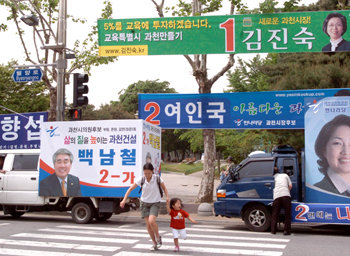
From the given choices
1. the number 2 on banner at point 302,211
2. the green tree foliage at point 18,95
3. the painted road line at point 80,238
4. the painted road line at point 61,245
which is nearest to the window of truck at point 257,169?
the number 2 on banner at point 302,211

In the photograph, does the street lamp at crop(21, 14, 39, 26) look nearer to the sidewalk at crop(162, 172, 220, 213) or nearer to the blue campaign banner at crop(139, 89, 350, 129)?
the blue campaign banner at crop(139, 89, 350, 129)

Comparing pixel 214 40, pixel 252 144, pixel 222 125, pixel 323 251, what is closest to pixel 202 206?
pixel 222 125

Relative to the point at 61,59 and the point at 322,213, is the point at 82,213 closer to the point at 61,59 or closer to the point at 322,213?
the point at 61,59

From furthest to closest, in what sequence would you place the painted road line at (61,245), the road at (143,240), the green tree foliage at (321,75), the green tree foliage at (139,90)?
the green tree foliage at (139,90) < the green tree foliage at (321,75) < the painted road line at (61,245) < the road at (143,240)

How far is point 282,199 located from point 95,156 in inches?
211

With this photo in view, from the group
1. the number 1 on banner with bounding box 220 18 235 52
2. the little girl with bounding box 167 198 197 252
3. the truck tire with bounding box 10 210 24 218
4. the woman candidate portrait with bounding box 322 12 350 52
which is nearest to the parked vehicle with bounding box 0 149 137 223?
the truck tire with bounding box 10 210 24 218

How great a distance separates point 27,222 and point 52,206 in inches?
34.1

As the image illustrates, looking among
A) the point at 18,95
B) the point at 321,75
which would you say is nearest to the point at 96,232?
the point at 321,75

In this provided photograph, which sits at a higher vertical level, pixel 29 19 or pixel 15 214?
pixel 29 19

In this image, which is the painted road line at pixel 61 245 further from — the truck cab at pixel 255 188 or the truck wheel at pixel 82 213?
the truck cab at pixel 255 188

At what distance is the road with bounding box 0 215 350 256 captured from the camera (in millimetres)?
9062

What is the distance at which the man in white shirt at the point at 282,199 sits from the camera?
11812 millimetres

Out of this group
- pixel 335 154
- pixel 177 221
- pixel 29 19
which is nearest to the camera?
pixel 177 221

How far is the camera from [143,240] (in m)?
10.5
